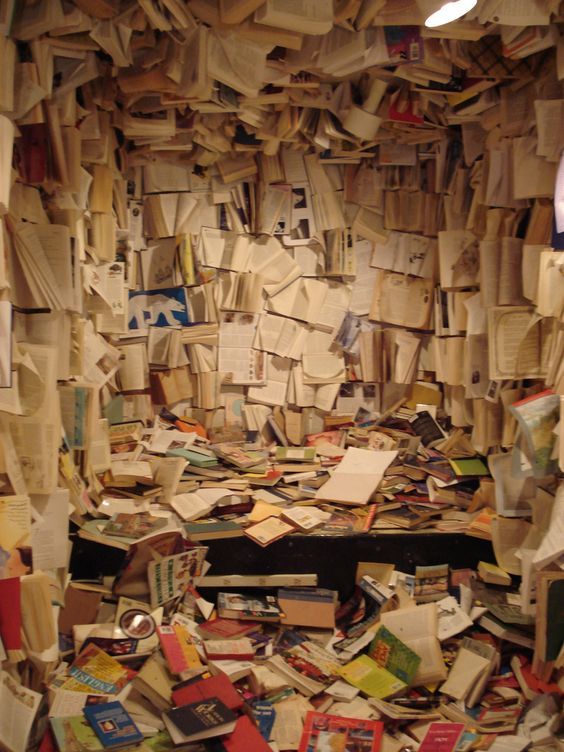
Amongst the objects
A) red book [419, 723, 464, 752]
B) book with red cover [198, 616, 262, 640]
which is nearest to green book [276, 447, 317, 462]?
book with red cover [198, 616, 262, 640]

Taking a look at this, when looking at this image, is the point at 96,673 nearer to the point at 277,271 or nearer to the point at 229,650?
the point at 229,650

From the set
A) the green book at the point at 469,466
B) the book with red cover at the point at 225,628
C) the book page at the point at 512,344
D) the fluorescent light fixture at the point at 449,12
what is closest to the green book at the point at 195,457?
the book with red cover at the point at 225,628

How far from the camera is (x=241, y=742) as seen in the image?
2668 mm

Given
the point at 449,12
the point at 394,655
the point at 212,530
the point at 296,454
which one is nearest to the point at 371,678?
the point at 394,655

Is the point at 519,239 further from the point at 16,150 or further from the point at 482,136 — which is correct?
the point at 16,150

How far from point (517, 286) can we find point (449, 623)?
1.49 metres

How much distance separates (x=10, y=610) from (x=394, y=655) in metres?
1.49

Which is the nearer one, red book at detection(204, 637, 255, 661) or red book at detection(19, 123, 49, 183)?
red book at detection(19, 123, 49, 183)

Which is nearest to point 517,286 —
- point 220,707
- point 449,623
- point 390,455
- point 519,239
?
point 519,239

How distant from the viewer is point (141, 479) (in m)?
3.90

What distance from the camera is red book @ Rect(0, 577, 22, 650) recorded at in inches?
97.7

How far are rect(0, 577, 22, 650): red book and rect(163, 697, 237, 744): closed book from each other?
0.60m

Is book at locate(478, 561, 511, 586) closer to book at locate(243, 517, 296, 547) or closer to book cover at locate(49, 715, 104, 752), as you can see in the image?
book at locate(243, 517, 296, 547)

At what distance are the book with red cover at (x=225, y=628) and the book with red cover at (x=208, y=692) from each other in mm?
392
